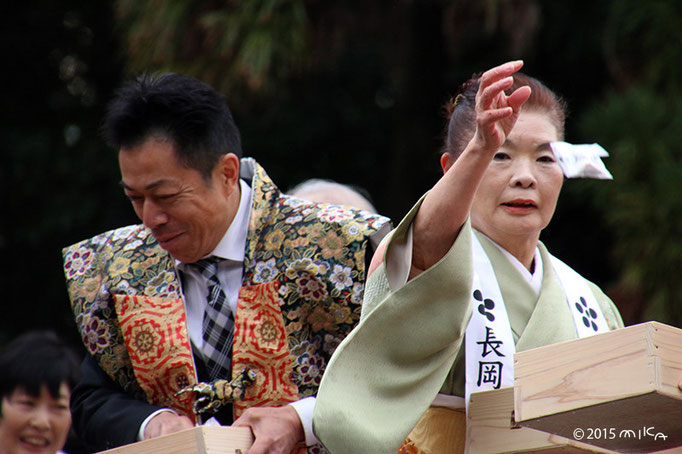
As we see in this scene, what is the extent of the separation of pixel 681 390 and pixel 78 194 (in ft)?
19.2

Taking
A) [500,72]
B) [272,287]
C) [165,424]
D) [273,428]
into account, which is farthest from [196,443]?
[500,72]

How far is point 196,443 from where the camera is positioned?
2414 mm

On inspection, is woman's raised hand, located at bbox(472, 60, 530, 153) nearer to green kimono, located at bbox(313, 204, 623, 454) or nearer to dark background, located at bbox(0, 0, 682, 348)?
green kimono, located at bbox(313, 204, 623, 454)

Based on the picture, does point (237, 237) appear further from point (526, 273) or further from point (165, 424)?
point (526, 273)

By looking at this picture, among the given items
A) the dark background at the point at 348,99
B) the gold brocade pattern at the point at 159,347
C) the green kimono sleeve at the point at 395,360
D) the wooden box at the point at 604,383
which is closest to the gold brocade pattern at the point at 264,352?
the gold brocade pattern at the point at 159,347

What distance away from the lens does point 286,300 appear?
2.98 meters

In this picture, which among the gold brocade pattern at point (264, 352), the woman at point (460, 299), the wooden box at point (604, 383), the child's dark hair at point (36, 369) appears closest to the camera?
the wooden box at point (604, 383)

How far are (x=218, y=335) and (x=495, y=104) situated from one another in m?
1.17

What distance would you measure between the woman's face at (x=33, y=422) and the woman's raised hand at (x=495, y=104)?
1985 millimetres

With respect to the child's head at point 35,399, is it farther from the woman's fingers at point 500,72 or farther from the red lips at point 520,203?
the woman's fingers at point 500,72

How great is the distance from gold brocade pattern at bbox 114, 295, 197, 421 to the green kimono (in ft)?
2.39

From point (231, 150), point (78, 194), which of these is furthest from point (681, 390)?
point (78, 194)

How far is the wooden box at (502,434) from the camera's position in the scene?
233 centimetres

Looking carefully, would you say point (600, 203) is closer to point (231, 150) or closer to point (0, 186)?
point (231, 150)
